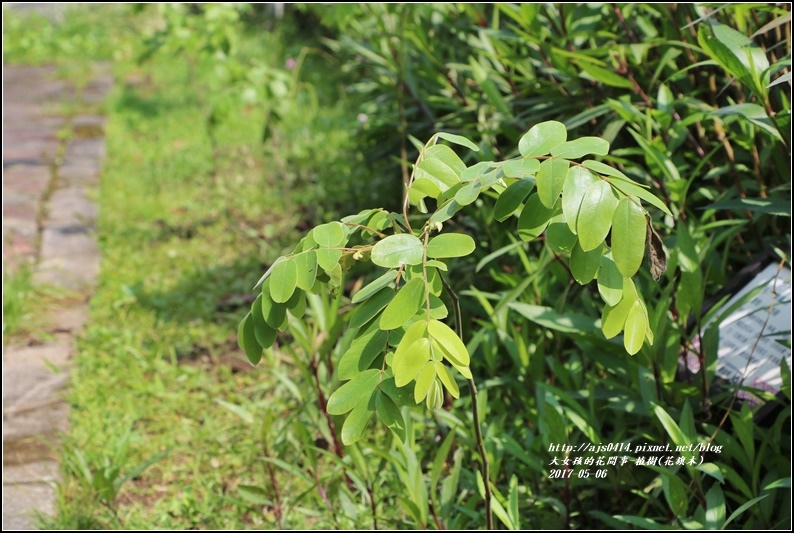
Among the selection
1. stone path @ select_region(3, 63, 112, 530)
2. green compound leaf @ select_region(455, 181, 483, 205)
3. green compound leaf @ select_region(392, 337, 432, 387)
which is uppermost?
green compound leaf @ select_region(455, 181, 483, 205)

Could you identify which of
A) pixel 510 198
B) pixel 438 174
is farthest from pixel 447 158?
pixel 510 198

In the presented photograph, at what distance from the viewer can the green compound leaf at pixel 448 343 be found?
1148mm

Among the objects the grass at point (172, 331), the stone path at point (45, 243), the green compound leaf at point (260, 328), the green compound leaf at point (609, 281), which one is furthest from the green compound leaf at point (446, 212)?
the stone path at point (45, 243)

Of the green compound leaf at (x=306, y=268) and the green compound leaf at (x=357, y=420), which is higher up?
the green compound leaf at (x=306, y=268)

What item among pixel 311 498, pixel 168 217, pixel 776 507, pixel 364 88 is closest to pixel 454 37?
pixel 364 88

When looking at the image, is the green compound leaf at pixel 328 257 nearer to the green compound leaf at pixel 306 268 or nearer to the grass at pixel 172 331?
the green compound leaf at pixel 306 268

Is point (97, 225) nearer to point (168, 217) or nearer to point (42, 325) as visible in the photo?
point (168, 217)

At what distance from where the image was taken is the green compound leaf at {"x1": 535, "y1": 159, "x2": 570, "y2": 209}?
3.75 ft

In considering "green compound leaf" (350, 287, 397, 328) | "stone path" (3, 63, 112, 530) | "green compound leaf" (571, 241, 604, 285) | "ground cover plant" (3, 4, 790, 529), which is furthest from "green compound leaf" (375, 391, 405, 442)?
"stone path" (3, 63, 112, 530)

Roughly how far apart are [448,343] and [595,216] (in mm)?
251

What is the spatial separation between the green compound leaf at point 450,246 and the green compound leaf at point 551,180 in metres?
0.11

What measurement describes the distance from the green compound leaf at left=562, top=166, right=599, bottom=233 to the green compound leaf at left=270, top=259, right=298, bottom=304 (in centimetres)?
40

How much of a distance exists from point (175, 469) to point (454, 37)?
2.01 m

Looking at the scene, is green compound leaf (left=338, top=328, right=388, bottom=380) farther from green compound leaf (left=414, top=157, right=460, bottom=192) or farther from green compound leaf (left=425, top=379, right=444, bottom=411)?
green compound leaf (left=414, top=157, right=460, bottom=192)
